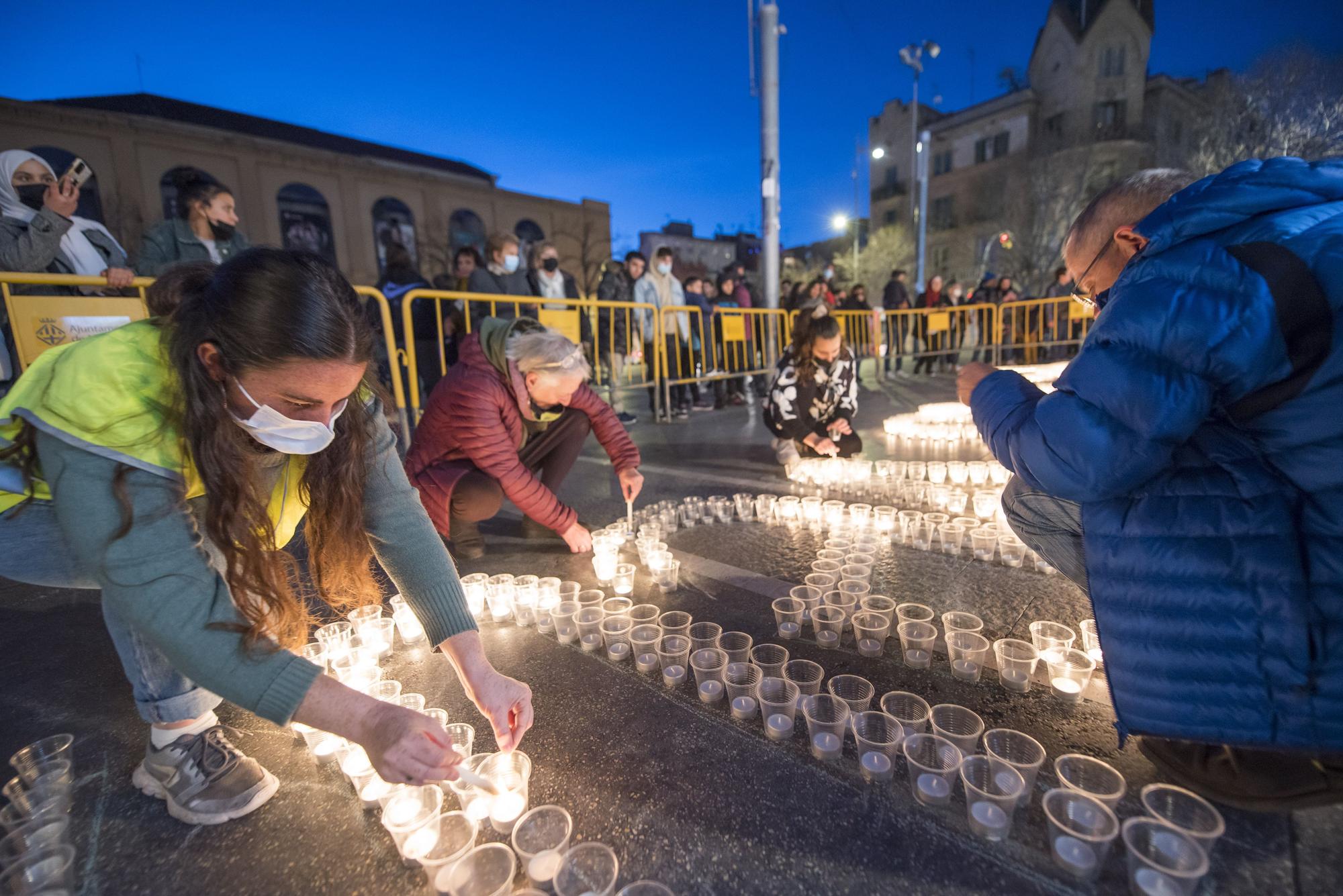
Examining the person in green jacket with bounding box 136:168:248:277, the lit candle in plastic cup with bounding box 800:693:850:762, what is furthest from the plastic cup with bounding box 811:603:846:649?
the person in green jacket with bounding box 136:168:248:277

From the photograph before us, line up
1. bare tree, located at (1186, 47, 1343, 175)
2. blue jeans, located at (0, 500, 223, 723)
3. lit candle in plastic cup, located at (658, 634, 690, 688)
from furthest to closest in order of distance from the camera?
bare tree, located at (1186, 47, 1343, 175) < lit candle in plastic cup, located at (658, 634, 690, 688) < blue jeans, located at (0, 500, 223, 723)

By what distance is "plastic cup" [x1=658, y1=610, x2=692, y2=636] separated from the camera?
8.30 feet

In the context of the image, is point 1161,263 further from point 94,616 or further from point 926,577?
point 94,616

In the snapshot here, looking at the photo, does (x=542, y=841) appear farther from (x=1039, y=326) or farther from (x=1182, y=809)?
(x=1039, y=326)

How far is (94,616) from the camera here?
301cm

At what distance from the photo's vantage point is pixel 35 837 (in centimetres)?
158

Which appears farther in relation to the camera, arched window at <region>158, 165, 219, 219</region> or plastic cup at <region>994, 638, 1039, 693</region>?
arched window at <region>158, 165, 219, 219</region>

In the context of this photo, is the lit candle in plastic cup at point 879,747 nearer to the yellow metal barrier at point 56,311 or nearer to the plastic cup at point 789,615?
the plastic cup at point 789,615

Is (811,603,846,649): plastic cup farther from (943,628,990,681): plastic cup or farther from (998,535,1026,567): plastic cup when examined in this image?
(998,535,1026,567): plastic cup

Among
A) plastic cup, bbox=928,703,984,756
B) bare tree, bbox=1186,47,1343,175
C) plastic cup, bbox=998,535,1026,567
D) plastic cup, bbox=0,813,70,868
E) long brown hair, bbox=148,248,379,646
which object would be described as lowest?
plastic cup, bbox=928,703,984,756

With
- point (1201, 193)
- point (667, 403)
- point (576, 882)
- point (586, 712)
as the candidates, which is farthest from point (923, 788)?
point (667, 403)

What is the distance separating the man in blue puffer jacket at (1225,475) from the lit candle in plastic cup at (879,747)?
0.57 metres

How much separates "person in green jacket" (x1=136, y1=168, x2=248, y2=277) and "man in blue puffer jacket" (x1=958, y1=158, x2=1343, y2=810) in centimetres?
523

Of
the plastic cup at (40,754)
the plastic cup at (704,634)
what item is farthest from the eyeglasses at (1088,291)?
the plastic cup at (40,754)
